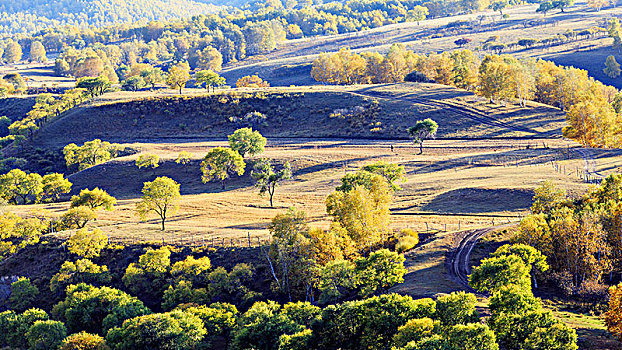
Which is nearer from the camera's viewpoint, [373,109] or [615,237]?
[615,237]

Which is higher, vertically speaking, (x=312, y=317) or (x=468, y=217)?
(x=468, y=217)

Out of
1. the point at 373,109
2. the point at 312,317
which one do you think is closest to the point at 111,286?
the point at 312,317

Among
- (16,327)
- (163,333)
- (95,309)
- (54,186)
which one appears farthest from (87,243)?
(54,186)

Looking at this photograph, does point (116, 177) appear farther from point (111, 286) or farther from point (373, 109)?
point (373, 109)

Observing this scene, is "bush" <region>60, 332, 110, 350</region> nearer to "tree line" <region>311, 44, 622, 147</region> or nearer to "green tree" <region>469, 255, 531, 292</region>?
"green tree" <region>469, 255, 531, 292</region>

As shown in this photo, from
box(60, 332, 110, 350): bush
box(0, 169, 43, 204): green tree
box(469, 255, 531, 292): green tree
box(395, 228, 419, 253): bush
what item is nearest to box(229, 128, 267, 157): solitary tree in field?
box(0, 169, 43, 204): green tree

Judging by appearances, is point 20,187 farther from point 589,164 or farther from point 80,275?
point 589,164

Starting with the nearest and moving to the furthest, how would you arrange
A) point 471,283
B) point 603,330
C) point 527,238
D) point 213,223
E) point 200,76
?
point 603,330 < point 471,283 < point 527,238 < point 213,223 < point 200,76
